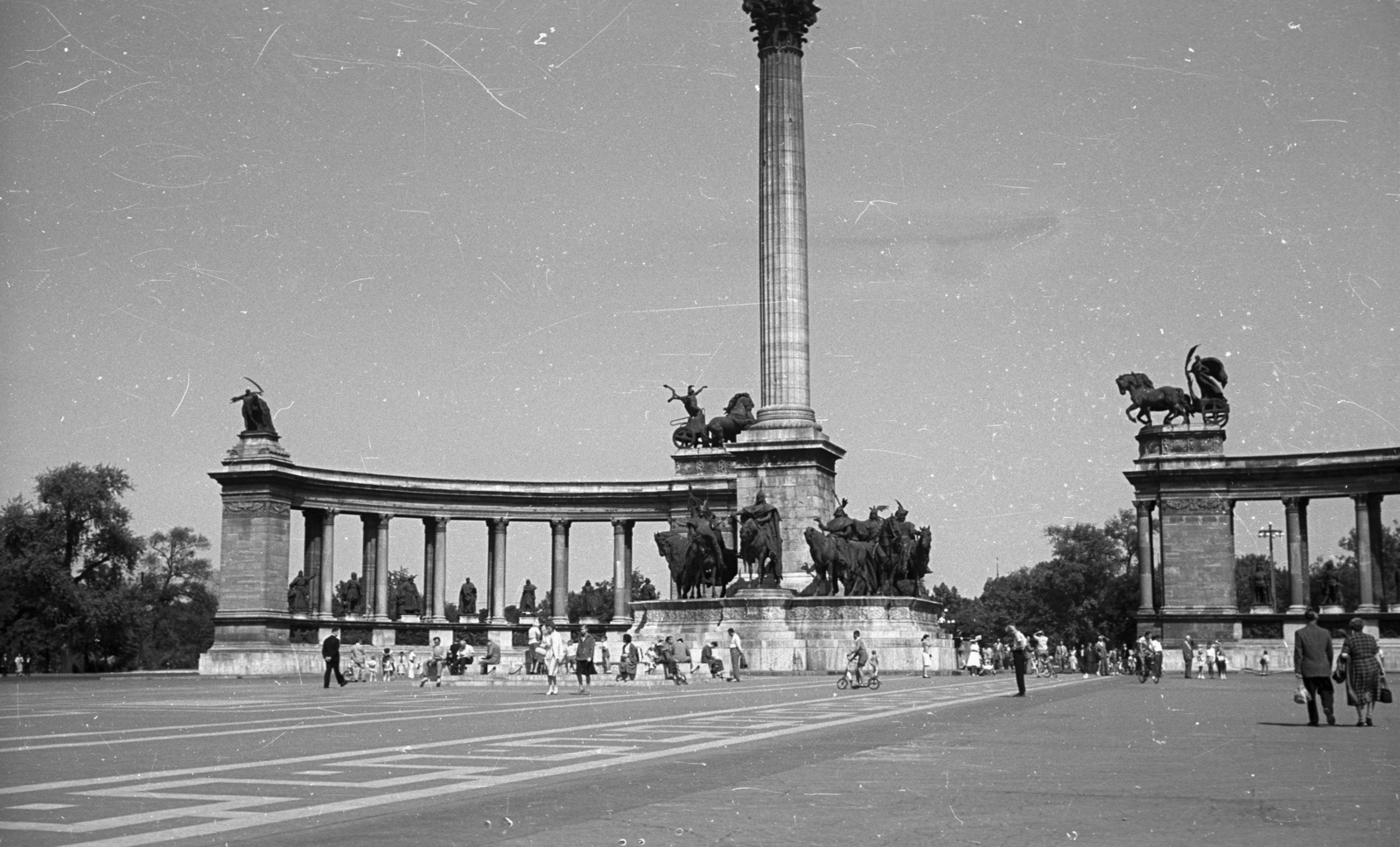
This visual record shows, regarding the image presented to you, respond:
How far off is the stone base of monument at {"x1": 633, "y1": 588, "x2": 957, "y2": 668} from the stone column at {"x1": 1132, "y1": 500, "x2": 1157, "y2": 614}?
1265 inches

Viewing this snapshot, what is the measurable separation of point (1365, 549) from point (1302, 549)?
3.57m

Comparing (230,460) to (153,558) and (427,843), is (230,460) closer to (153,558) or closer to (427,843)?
(153,558)

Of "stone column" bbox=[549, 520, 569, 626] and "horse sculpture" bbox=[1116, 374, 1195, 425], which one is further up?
"horse sculpture" bbox=[1116, 374, 1195, 425]

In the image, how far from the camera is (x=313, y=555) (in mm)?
87625

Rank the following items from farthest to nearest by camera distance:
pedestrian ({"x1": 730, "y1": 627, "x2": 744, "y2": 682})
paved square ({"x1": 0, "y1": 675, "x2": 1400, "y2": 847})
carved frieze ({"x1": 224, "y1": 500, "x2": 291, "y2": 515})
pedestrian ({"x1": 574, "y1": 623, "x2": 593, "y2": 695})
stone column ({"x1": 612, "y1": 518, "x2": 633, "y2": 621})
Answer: stone column ({"x1": 612, "y1": 518, "x2": 633, "y2": 621})
carved frieze ({"x1": 224, "y1": 500, "x2": 291, "y2": 515})
pedestrian ({"x1": 730, "y1": 627, "x2": 744, "y2": 682})
pedestrian ({"x1": 574, "y1": 623, "x2": 593, "y2": 695})
paved square ({"x1": 0, "y1": 675, "x2": 1400, "y2": 847})

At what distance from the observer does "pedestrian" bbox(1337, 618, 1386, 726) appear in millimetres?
23312

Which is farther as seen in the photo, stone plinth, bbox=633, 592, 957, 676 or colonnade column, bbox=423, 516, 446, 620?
colonnade column, bbox=423, 516, 446, 620

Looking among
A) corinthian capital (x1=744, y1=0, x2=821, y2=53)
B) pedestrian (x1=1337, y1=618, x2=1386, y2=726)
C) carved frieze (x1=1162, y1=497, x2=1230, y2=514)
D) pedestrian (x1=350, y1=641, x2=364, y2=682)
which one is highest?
corinthian capital (x1=744, y1=0, x2=821, y2=53)

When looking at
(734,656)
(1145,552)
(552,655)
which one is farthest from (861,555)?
(1145,552)

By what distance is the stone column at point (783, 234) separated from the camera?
205 feet

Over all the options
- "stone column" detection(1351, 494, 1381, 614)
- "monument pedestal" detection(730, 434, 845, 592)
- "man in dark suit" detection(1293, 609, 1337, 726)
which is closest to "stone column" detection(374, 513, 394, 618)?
"monument pedestal" detection(730, 434, 845, 592)

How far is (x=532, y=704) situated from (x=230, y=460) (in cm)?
5491

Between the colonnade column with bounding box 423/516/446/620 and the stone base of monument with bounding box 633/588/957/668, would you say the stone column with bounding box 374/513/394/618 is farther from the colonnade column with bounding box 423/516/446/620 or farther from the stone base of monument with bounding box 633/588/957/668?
the stone base of monument with bounding box 633/588/957/668

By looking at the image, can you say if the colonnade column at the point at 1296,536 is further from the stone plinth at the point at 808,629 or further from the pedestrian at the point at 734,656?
the pedestrian at the point at 734,656
